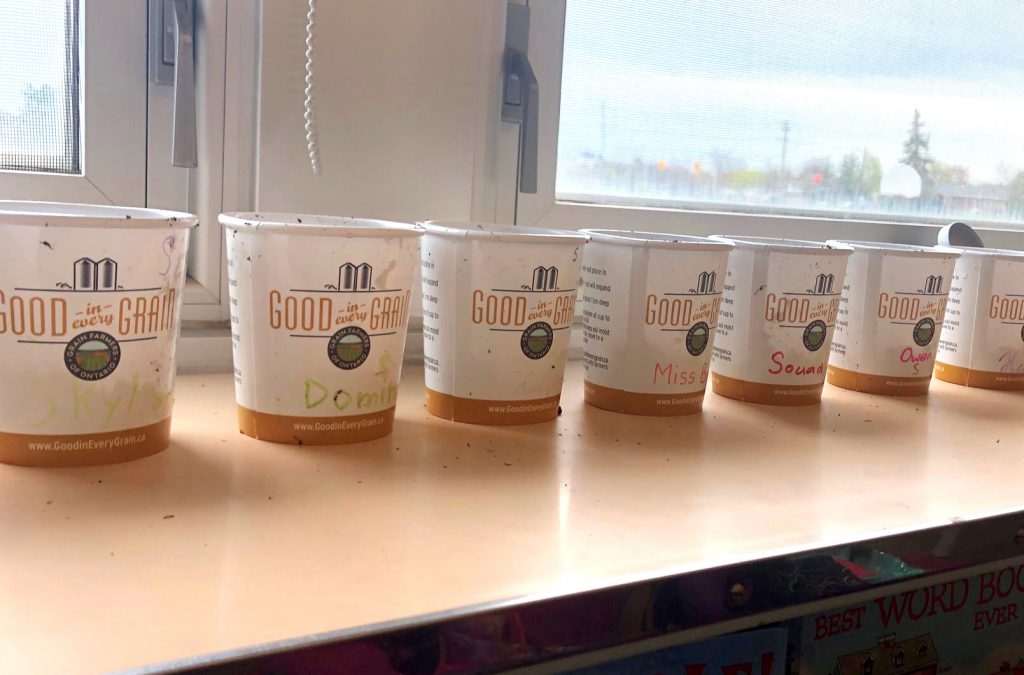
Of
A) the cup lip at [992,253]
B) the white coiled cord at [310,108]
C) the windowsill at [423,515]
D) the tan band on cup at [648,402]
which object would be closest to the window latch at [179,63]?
the white coiled cord at [310,108]

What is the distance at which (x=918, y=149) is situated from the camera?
4.55ft

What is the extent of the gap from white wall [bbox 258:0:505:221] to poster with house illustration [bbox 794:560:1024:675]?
0.55 m

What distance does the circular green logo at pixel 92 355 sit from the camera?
57 cm

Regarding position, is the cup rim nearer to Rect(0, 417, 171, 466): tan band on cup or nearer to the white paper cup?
the white paper cup

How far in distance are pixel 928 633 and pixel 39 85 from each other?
95 cm

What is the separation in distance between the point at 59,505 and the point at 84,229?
6.5 inches

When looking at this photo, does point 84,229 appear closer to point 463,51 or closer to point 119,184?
point 119,184

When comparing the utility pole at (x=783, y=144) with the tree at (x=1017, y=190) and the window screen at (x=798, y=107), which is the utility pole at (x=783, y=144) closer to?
the window screen at (x=798, y=107)

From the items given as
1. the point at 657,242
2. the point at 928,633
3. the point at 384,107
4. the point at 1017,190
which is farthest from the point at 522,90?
the point at 1017,190

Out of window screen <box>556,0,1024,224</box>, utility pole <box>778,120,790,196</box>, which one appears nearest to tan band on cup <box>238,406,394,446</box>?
window screen <box>556,0,1024,224</box>

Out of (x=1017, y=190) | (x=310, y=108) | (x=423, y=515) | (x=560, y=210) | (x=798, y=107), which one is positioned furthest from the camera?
(x=1017, y=190)

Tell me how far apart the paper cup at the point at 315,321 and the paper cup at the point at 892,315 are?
0.50 metres

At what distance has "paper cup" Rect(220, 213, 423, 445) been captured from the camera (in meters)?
0.65

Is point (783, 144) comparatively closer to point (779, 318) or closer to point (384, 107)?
point (779, 318)
